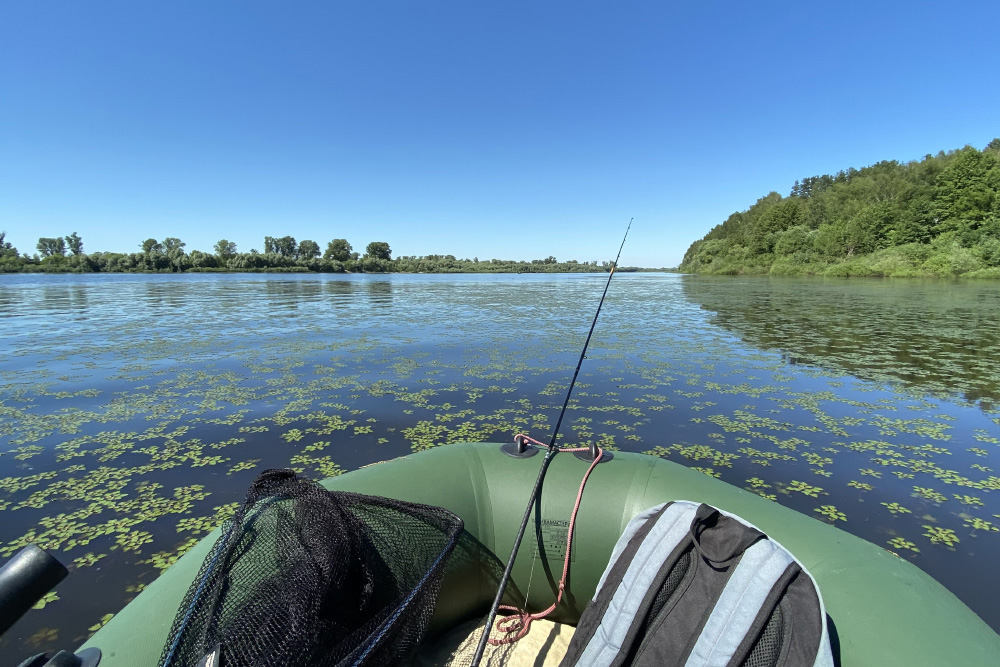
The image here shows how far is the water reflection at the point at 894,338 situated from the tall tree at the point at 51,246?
318ft

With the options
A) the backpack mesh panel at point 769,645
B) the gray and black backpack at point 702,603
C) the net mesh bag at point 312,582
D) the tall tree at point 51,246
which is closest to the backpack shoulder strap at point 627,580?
the gray and black backpack at point 702,603

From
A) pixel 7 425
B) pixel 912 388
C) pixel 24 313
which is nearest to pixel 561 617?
pixel 7 425

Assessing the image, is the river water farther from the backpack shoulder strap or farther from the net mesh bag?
the backpack shoulder strap

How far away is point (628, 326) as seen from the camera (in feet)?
39.3

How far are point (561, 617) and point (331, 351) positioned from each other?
7.48 meters

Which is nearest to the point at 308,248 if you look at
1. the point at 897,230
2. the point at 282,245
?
the point at 282,245

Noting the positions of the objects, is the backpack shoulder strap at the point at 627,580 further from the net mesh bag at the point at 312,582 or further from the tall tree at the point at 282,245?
the tall tree at the point at 282,245

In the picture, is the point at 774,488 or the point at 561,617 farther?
the point at 774,488

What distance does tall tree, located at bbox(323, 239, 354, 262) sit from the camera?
275 ft

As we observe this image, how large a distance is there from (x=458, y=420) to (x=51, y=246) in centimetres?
9861

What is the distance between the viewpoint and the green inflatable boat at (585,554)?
1.15m

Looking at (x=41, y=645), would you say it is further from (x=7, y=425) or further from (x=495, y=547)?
(x=7, y=425)

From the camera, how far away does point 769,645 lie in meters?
1.18

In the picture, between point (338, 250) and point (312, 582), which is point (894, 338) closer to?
point (312, 582)
